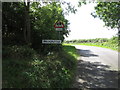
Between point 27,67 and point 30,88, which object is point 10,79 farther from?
point 27,67

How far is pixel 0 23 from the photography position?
10.3 metres

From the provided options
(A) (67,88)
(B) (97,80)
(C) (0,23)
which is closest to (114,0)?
(B) (97,80)

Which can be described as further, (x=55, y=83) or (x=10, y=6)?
(x=10, y=6)

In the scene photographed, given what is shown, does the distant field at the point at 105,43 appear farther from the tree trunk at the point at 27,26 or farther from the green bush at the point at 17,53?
the green bush at the point at 17,53

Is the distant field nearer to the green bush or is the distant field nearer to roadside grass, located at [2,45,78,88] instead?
the green bush

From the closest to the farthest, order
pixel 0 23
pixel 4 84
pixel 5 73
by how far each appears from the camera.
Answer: pixel 4 84 < pixel 5 73 < pixel 0 23

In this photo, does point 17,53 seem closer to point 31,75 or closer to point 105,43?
point 31,75

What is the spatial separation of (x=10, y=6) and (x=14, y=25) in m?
1.40

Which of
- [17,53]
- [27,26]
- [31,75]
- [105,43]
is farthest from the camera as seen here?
[105,43]

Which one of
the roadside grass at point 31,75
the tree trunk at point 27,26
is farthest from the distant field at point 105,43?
the roadside grass at point 31,75

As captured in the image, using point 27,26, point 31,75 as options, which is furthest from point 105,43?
point 31,75

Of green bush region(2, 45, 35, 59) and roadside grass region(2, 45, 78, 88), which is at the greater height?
green bush region(2, 45, 35, 59)

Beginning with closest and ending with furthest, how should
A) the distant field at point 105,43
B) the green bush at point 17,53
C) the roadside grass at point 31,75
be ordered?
the roadside grass at point 31,75
the green bush at point 17,53
the distant field at point 105,43

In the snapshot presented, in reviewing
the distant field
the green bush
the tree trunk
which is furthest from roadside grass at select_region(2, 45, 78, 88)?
the distant field
